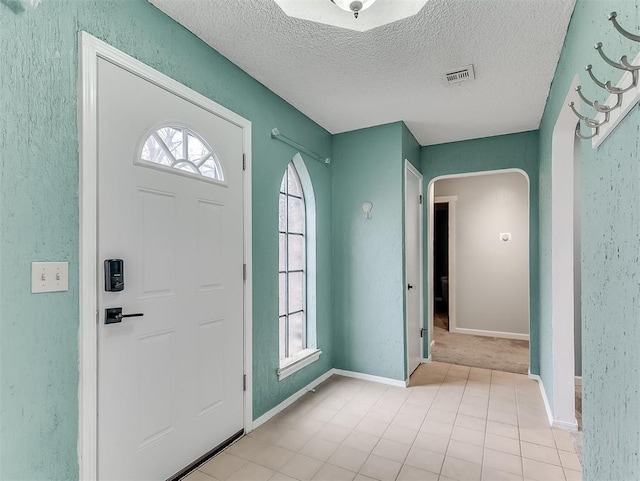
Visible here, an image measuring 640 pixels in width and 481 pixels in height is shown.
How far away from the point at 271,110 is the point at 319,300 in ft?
5.77

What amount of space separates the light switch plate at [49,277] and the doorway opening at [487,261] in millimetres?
4174

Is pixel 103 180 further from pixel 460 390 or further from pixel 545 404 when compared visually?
pixel 545 404

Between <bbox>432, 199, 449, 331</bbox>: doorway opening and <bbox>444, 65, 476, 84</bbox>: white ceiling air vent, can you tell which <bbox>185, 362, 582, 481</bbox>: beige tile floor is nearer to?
<bbox>444, 65, 476, 84</bbox>: white ceiling air vent

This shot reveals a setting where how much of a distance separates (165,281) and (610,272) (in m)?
1.91

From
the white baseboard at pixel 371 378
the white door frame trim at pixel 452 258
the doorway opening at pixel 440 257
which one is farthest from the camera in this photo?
the doorway opening at pixel 440 257

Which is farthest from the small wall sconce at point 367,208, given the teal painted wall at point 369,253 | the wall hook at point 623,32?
the wall hook at point 623,32

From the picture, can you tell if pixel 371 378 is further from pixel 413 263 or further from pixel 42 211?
pixel 42 211

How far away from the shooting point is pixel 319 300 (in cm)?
334

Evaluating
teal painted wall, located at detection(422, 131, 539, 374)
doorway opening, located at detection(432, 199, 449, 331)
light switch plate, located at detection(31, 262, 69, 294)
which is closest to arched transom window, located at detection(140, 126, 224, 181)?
light switch plate, located at detection(31, 262, 69, 294)

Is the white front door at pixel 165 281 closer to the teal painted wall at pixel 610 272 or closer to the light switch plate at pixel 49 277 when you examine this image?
the light switch plate at pixel 49 277

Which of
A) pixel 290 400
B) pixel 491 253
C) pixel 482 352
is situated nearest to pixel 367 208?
pixel 290 400

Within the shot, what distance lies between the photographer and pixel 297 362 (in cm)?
291

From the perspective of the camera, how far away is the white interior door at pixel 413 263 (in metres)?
3.44

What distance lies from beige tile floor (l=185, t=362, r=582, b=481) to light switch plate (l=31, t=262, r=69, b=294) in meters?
1.27
